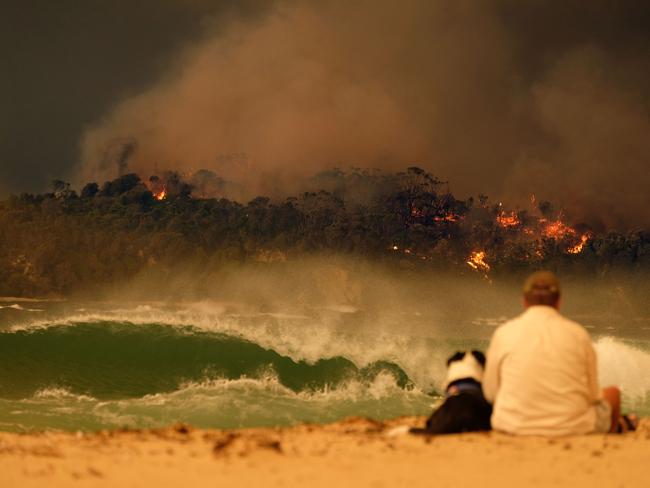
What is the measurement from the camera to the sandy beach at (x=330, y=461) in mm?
4285

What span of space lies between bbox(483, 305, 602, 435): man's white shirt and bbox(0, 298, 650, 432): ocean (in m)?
4.71

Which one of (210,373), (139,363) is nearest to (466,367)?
(210,373)

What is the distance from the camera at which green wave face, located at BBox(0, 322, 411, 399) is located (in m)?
14.4

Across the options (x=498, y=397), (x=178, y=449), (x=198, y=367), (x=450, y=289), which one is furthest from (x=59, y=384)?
(x=450, y=289)

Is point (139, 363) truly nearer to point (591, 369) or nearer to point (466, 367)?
point (466, 367)

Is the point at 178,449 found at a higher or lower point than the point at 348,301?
lower

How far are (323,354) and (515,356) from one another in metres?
11.2

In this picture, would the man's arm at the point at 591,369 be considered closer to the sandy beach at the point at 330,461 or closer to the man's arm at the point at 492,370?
the sandy beach at the point at 330,461

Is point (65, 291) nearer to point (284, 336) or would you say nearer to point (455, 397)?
point (284, 336)

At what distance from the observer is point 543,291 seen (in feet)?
17.3

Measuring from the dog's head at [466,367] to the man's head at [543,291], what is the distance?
2.08 feet

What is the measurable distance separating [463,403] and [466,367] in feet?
0.88

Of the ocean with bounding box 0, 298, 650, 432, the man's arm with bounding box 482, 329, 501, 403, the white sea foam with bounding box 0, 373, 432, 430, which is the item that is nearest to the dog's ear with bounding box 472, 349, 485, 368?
the man's arm with bounding box 482, 329, 501, 403

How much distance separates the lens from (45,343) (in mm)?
17438
